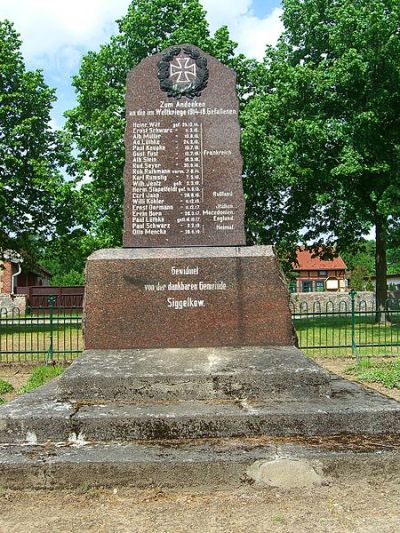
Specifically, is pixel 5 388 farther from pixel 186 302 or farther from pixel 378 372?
pixel 378 372

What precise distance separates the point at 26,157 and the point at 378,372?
16984mm

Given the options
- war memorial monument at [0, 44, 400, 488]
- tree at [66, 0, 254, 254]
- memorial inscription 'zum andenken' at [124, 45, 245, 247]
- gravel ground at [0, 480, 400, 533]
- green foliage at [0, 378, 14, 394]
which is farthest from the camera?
tree at [66, 0, 254, 254]

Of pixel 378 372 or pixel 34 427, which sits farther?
pixel 378 372

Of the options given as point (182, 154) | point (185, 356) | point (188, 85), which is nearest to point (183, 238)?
point (182, 154)

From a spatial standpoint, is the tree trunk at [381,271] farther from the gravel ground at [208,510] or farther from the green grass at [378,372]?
the gravel ground at [208,510]

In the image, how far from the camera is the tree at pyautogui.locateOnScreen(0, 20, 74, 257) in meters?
21.8

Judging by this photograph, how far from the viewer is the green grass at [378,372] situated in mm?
10164

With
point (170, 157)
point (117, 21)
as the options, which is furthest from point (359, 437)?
point (117, 21)

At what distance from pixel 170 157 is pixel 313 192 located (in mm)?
17549

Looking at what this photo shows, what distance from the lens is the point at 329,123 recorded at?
71.8 ft

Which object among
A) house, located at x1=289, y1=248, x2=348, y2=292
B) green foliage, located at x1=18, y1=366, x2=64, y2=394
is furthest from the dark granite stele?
house, located at x1=289, y1=248, x2=348, y2=292

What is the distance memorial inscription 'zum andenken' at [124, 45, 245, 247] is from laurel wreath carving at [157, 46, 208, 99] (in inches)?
0.4

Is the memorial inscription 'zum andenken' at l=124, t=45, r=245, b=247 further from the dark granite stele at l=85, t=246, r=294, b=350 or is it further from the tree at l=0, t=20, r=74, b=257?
the tree at l=0, t=20, r=74, b=257

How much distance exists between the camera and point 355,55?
20.5 metres
